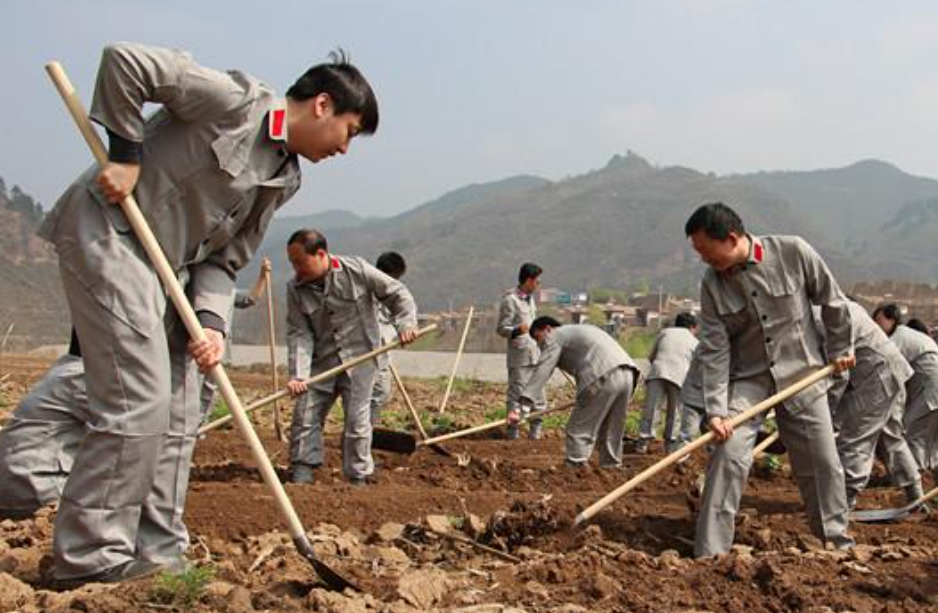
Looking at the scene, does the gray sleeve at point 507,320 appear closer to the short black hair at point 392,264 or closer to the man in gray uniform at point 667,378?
the man in gray uniform at point 667,378

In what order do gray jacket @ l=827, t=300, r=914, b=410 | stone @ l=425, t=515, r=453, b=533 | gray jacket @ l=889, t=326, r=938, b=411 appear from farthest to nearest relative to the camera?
gray jacket @ l=889, t=326, r=938, b=411, gray jacket @ l=827, t=300, r=914, b=410, stone @ l=425, t=515, r=453, b=533

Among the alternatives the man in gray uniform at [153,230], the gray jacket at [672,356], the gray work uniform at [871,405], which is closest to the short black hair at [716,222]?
the man in gray uniform at [153,230]

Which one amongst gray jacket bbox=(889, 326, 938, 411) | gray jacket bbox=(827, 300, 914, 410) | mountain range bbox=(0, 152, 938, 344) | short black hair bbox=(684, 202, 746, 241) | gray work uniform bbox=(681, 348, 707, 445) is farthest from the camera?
mountain range bbox=(0, 152, 938, 344)

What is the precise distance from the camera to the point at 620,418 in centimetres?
848

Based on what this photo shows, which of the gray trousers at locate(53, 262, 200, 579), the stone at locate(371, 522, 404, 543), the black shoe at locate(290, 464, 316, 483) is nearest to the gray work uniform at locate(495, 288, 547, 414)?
the black shoe at locate(290, 464, 316, 483)

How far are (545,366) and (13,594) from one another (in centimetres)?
593

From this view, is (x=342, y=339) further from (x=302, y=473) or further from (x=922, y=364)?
(x=922, y=364)

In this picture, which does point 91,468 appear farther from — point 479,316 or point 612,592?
point 479,316

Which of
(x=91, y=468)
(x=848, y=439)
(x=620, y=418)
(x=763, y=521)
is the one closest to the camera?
(x=91, y=468)

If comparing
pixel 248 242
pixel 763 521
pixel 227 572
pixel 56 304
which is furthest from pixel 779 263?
pixel 56 304

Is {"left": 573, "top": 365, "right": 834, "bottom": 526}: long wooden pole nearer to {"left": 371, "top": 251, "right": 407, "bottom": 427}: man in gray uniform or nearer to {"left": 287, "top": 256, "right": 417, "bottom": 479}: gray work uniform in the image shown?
{"left": 287, "top": 256, "right": 417, "bottom": 479}: gray work uniform

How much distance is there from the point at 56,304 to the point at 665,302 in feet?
76.3

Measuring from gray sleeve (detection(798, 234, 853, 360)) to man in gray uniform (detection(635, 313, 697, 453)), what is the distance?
14.0 ft

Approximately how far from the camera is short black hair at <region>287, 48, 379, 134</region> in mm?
3506
